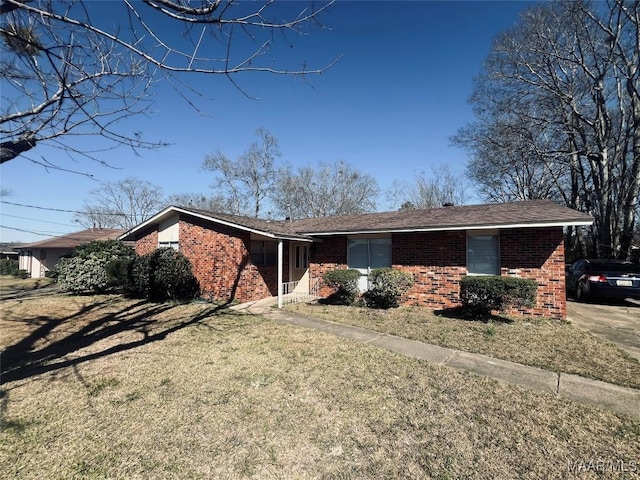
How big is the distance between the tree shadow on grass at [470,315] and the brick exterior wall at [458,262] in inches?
7.6

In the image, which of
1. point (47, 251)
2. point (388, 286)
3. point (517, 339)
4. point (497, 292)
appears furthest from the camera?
point (47, 251)

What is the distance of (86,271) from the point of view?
13.4 metres

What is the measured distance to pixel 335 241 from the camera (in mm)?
12047

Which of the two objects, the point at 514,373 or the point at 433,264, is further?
the point at 433,264

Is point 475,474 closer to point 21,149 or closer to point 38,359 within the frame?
point 21,149

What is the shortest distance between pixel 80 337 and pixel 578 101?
2510 cm

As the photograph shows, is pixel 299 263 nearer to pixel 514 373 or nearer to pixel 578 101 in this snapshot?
pixel 514 373

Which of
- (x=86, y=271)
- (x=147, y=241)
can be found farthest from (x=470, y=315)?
(x=86, y=271)

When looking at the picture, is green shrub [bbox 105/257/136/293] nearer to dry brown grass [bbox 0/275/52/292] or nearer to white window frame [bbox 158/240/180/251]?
white window frame [bbox 158/240/180/251]

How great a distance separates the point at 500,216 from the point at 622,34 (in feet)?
48.0

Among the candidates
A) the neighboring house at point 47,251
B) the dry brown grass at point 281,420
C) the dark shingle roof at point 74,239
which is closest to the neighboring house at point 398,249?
the dry brown grass at point 281,420

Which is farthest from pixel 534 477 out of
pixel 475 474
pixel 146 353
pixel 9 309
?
pixel 9 309

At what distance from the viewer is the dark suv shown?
984cm

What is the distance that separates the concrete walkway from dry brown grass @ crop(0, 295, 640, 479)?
A: 327mm
